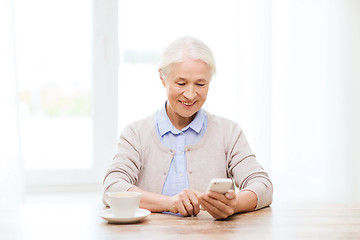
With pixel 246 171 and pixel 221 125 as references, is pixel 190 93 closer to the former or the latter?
pixel 221 125

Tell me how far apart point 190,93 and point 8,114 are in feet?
4.14

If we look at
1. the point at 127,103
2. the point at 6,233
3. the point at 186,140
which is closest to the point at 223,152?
the point at 186,140

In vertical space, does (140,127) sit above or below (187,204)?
above

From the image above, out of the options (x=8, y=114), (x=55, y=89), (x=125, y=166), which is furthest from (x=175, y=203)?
(x=55, y=89)

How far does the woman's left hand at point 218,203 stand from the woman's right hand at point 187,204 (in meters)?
0.05

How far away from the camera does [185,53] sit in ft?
5.83

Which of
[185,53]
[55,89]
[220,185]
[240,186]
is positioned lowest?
[240,186]

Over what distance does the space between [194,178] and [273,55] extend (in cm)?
146

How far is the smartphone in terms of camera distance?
131cm

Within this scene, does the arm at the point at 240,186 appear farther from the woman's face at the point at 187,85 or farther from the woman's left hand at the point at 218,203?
the woman's face at the point at 187,85

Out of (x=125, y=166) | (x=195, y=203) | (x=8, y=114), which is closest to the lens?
(x=195, y=203)

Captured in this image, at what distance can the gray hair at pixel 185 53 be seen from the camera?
1772 millimetres

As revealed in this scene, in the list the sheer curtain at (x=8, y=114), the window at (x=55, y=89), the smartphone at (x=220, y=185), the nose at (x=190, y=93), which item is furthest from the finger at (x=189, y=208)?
the window at (x=55, y=89)

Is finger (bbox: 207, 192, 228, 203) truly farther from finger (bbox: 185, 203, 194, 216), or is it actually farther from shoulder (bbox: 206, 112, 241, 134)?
shoulder (bbox: 206, 112, 241, 134)
